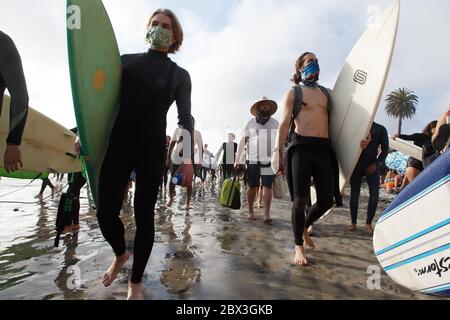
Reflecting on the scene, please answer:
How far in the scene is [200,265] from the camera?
2.75m

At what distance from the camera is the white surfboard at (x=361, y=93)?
3.28 metres

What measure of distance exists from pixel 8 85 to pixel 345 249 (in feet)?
11.5

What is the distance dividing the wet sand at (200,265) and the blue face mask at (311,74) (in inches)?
71.6

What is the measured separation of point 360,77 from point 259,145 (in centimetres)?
235

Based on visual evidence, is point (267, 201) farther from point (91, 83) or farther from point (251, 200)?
point (91, 83)

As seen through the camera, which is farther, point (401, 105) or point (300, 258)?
point (401, 105)

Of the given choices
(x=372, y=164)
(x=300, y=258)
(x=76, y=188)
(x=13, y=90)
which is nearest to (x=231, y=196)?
(x=372, y=164)

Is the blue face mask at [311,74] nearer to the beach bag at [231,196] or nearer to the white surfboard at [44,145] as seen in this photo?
the beach bag at [231,196]

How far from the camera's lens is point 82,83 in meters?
2.16

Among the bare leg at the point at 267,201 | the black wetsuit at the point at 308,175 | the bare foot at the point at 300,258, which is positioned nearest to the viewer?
the bare foot at the point at 300,258

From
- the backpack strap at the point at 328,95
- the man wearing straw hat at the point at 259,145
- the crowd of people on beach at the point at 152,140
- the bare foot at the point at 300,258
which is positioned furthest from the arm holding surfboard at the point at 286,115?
the man wearing straw hat at the point at 259,145

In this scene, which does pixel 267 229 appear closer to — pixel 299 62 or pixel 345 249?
pixel 345 249

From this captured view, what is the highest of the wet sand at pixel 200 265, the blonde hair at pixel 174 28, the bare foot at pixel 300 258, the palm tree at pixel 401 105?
the palm tree at pixel 401 105

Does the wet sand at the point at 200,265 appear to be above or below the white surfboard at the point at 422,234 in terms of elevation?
below
